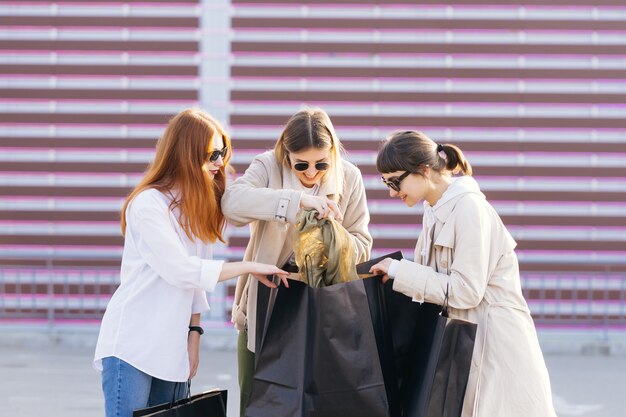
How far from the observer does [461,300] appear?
305 cm

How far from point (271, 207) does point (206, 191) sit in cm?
27

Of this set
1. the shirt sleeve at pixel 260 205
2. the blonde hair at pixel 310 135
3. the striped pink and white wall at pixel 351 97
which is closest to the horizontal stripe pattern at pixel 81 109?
the striped pink and white wall at pixel 351 97

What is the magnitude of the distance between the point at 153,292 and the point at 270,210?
520 millimetres

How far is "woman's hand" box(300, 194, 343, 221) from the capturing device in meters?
3.21

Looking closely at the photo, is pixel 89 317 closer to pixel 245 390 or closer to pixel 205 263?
pixel 245 390

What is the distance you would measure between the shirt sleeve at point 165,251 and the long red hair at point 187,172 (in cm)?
7

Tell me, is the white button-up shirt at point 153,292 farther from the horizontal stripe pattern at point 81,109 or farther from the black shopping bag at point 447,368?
the horizontal stripe pattern at point 81,109

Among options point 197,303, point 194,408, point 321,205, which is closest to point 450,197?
point 321,205

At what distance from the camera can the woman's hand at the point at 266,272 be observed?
3.05m

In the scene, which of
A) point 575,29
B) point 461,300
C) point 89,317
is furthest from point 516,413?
point 575,29

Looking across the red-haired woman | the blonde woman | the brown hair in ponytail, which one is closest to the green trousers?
the blonde woman

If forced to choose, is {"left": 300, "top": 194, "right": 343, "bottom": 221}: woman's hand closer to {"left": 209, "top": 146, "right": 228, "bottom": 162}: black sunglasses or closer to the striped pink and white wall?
{"left": 209, "top": 146, "right": 228, "bottom": 162}: black sunglasses

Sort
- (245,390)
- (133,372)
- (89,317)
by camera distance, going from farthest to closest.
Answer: (89,317) → (245,390) → (133,372)

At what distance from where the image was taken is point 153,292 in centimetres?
305
